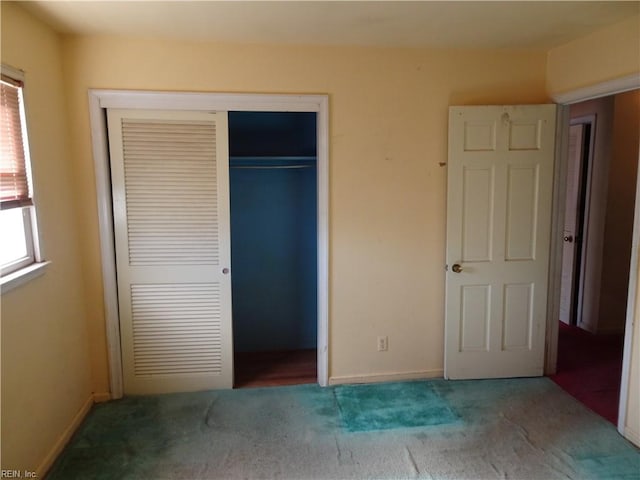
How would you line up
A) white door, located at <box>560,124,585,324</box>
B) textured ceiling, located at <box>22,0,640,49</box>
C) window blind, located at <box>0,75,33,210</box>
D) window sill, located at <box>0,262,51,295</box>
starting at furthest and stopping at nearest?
white door, located at <box>560,124,585,324</box> < textured ceiling, located at <box>22,0,640,49</box> < window blind, located at <box>0,75,33,210</box> < window sill, located at <box>0,262,51,295</box>

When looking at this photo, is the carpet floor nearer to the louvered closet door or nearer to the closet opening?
the louvered closet door

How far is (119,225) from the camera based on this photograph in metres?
2.95

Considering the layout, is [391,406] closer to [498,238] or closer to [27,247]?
[498,238]

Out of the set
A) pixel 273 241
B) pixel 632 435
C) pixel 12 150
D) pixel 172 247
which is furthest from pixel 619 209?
pixel 12 150

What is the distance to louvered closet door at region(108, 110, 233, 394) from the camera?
9.56ft

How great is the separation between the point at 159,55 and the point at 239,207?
1502 millimetres

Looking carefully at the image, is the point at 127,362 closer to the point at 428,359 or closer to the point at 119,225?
the point at 119,225

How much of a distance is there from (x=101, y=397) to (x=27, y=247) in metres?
1.25

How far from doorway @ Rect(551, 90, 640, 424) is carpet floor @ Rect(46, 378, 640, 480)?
1.22m

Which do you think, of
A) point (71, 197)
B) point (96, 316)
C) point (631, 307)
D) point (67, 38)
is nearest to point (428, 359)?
point (631, 307)

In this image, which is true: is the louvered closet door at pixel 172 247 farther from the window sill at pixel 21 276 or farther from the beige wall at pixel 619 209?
the beige wall at pixel 619 209

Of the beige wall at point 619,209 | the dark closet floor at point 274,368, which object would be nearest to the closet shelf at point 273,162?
the dark closet floor at point 274,368

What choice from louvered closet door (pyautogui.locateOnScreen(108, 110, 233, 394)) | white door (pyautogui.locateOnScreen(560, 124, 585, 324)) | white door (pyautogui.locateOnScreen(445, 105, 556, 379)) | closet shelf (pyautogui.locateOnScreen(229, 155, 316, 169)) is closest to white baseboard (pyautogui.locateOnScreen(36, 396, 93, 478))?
louvered closet door (pyautogui.locateOnScreen(108, 110, 233, 394))

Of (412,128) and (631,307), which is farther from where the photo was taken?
(412,128)
